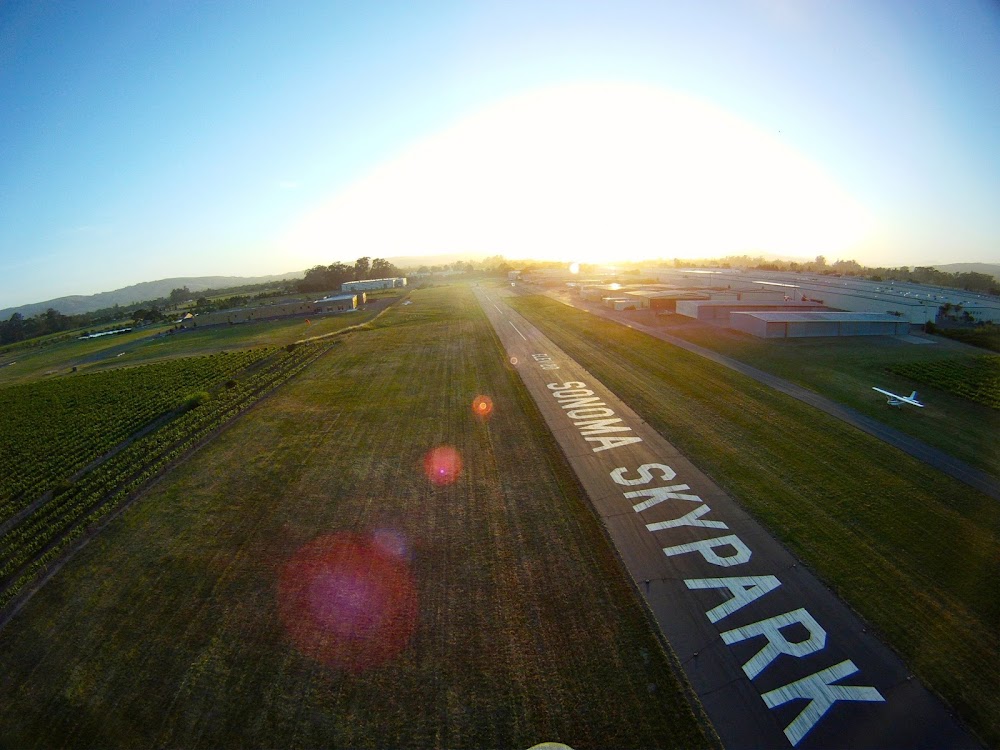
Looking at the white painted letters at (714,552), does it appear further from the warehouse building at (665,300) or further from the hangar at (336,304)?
the hangar at (336,304)

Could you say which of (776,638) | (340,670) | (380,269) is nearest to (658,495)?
(776,638)

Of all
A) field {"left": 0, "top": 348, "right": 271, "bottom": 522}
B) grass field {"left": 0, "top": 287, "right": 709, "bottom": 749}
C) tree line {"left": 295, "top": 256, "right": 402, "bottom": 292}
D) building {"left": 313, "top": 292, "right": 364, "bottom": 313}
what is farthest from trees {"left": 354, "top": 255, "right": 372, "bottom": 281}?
grass field {"left": 0, "top": 287, "right": 709, "bottom": 749}

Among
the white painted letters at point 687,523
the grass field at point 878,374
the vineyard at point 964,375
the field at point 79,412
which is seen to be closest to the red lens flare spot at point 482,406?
the white painted letters at point 687,523

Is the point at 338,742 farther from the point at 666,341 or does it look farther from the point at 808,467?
the point at 666,341

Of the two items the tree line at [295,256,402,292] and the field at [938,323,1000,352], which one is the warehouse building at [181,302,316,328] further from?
the field at [938,323,1000,352]

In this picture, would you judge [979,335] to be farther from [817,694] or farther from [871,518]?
[817,694]

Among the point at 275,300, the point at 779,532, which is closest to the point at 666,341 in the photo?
the point at 779,532

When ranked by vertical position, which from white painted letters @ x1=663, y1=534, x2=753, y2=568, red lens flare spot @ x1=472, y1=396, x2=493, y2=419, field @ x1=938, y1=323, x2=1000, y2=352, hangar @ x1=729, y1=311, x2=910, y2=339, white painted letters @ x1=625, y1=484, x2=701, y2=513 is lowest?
white painted letters @ x1=663, y1=534, x2=753, y2=568
